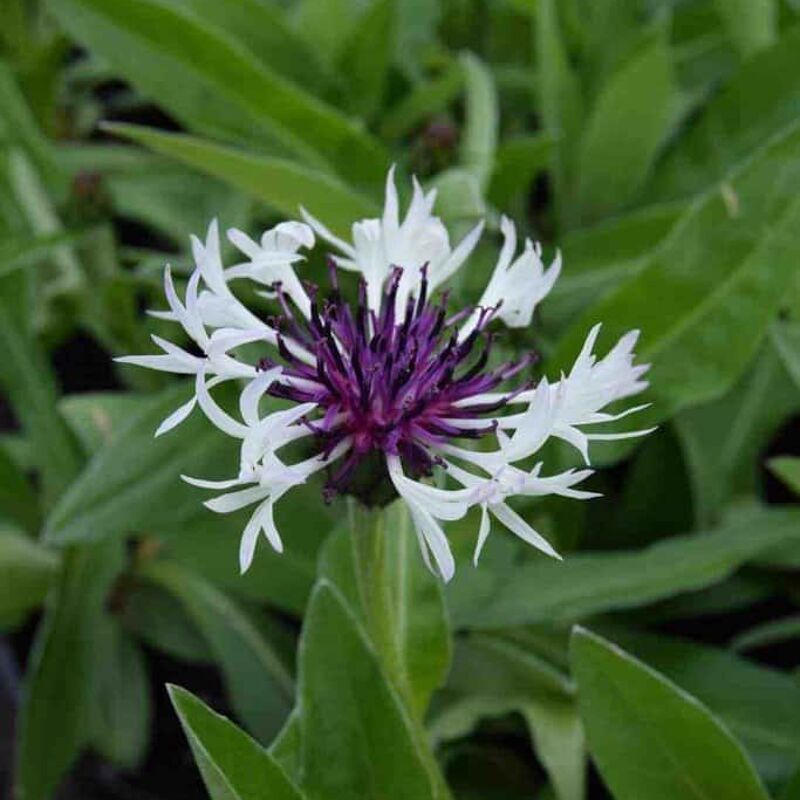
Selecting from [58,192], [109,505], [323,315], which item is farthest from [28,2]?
[323,315]

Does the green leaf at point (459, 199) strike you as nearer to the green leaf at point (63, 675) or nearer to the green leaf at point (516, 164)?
the green leaf at point (516, 164)

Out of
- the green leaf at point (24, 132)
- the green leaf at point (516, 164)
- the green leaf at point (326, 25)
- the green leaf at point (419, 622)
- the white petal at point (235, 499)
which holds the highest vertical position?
the green leaf at point (326, 25)

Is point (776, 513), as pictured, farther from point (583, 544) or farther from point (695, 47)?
point (695, 47)

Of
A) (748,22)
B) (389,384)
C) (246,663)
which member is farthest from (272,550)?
(748,22)

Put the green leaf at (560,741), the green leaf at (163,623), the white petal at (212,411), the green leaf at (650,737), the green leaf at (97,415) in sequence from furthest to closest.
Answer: the green leaf at (163,623), the green leaf at (97,415), the green leaf at (560,741), the green leaf at (650,737), the white petal at (212,411)

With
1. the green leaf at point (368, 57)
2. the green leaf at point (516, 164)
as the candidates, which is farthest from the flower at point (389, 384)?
the green leaf at point (368, 57)
